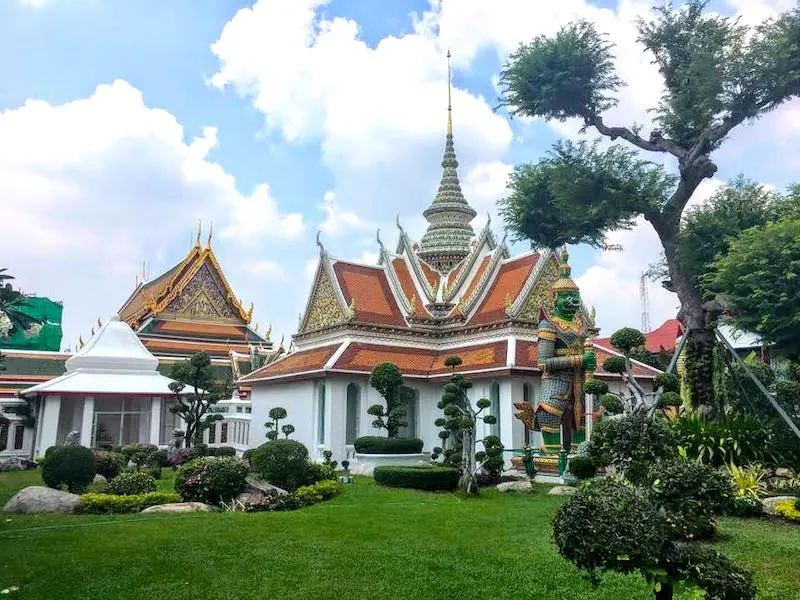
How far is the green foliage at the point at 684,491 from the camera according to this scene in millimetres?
4676

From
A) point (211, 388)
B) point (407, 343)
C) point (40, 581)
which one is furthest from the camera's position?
point (407, 343)

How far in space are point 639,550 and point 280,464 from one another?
29.4 ft

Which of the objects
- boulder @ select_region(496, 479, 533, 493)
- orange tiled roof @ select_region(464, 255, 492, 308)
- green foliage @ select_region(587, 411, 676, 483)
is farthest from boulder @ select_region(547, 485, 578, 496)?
orange tiled roof @ select_region(464, 255, 492, 308)

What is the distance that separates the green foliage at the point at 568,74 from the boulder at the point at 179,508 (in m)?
10.1

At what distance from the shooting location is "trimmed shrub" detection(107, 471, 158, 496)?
446 inches

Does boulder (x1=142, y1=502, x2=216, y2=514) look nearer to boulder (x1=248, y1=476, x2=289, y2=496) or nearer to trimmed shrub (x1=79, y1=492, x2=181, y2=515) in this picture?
trimmed shrub (x1=79, y1=492, x2=181, y2=515)

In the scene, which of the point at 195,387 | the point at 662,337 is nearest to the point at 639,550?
the point at 195,387

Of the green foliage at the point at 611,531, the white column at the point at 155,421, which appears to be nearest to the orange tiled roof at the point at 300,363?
the white column at the point at 155,421

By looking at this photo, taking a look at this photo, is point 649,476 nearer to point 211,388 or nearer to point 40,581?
point 40,581

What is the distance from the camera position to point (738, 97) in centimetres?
1248

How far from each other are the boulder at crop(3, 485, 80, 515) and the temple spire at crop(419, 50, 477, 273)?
15308mm

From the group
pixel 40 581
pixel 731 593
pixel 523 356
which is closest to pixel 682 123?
pixel 523 356

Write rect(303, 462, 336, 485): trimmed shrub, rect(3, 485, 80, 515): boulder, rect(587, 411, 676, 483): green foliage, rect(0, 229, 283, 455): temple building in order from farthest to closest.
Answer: rect(0, 229, 283, 455): temple building < rect(303, 462, 336, 485): trimmed shrub < rect(3, 485, 80, 515): boulder < rect(587, 411, 676, 483): green foliage

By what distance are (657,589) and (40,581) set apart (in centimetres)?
541
